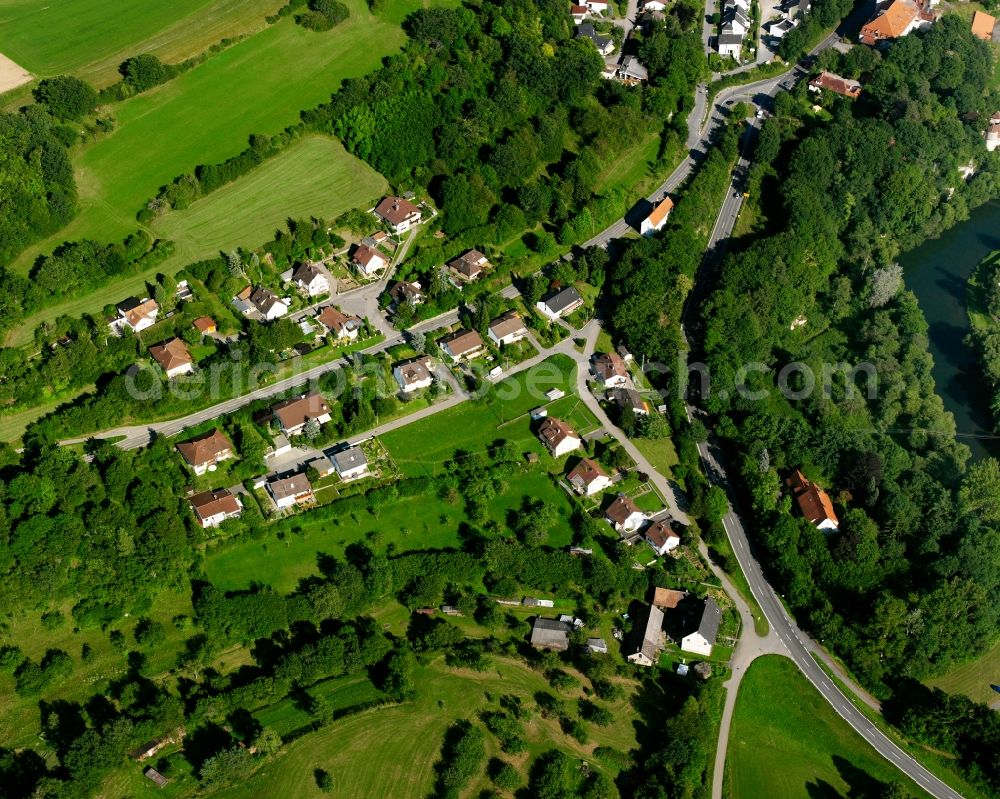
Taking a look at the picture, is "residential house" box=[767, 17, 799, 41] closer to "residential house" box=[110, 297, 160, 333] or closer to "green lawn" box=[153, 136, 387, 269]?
"green lawn" box=[153, 136, 387, 269]

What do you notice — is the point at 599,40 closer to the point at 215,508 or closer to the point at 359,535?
the point at 359,535

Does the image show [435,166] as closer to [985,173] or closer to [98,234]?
[98,234]

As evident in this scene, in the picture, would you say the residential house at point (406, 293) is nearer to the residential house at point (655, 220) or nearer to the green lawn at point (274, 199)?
the green lawn at point (274, 199)

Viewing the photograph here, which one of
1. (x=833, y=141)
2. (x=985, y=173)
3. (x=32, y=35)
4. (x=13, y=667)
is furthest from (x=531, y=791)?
(x=32, y=35)

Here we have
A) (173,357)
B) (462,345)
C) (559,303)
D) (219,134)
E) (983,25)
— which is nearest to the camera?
(173,357)

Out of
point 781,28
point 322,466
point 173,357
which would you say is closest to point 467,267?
point 322,466

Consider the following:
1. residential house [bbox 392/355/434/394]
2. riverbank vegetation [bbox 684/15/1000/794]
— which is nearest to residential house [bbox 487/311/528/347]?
residential house [bbox 392/355/434/394]
